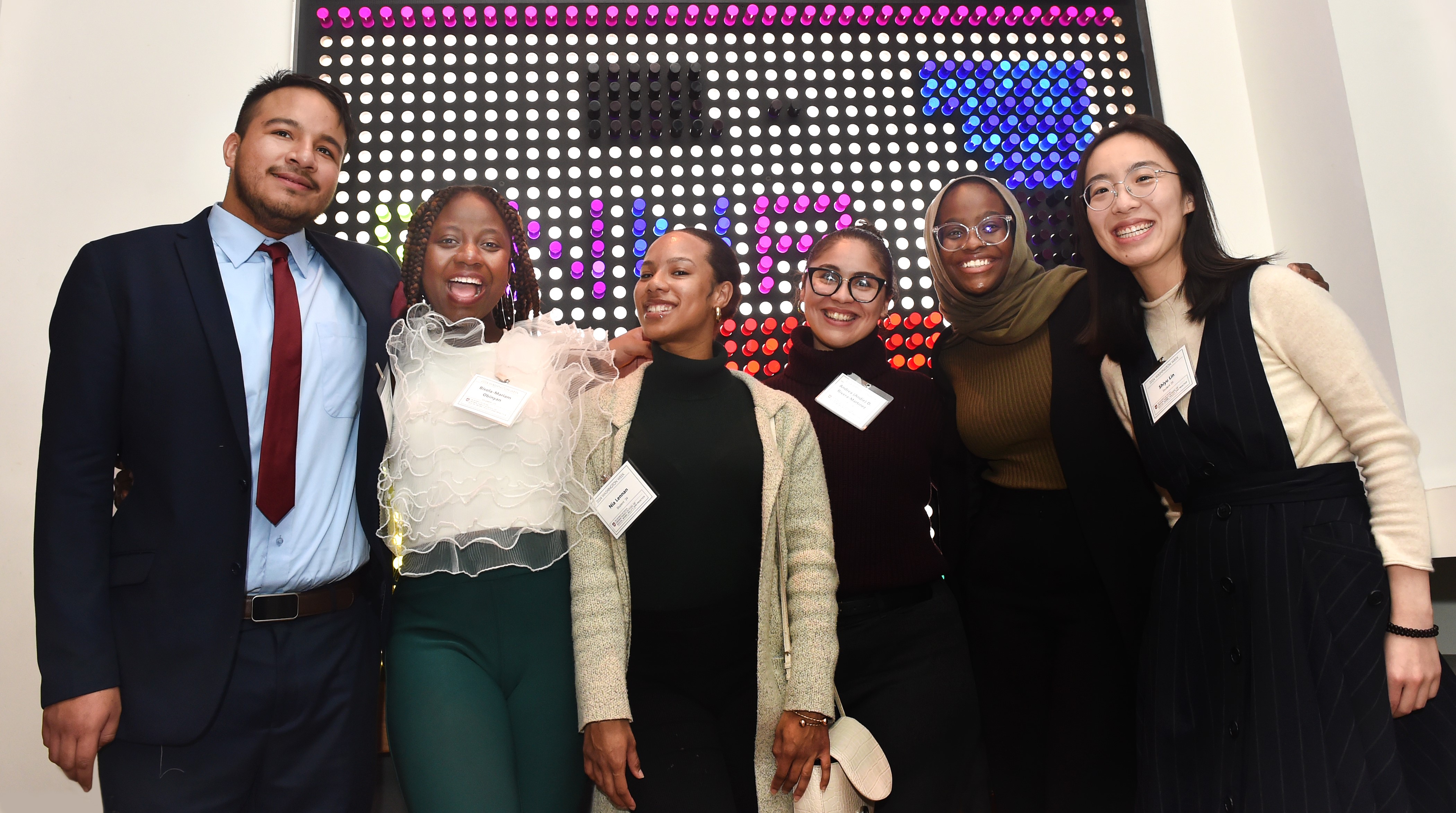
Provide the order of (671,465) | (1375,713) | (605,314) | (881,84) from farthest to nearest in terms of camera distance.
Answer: (881,84) < (605,314) < (671,465) < (1375,713)

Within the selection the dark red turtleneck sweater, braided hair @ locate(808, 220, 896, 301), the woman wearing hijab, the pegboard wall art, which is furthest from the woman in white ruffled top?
the woman wearing hijab

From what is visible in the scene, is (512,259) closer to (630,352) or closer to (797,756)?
(630,352)

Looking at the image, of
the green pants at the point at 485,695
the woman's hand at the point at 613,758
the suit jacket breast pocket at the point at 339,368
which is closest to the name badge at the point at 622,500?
the green pants at the point at 485,695

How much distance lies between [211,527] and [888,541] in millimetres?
1524

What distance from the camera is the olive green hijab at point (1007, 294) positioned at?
218 centimetres

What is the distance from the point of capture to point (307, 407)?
1.76m

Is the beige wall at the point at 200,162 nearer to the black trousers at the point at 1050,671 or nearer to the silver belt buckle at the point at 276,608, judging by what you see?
the black trousers at the point at 1050,671

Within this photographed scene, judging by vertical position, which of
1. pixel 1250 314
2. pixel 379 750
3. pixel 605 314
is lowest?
pixel 379 750

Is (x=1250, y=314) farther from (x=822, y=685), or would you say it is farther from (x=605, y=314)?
(x=605, y=314)

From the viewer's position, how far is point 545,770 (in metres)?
1.69

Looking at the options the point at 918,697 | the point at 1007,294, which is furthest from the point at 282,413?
the point at 1007,294

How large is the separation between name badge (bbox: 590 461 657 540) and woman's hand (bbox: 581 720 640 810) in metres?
0.40

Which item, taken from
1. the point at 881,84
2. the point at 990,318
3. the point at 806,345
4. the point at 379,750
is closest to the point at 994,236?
the point at 990,318

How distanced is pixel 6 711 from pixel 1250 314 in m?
3.60
